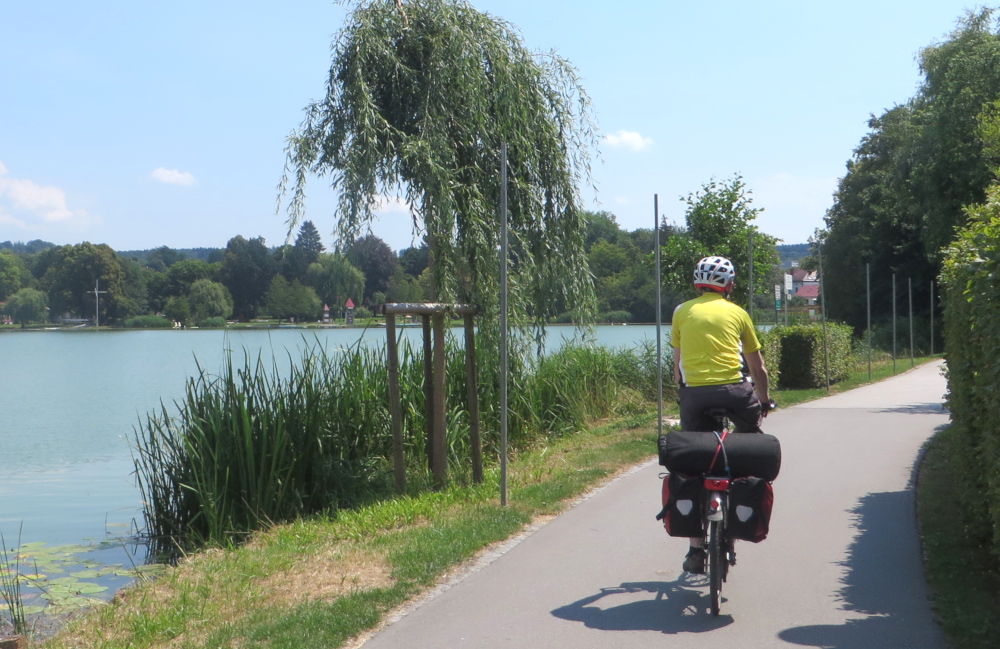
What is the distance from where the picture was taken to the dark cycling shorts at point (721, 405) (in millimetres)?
5891

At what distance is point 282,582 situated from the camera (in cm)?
669

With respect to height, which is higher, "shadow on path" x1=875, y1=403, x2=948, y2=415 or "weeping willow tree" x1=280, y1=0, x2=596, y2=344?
"weeping willow tree" x1=280, y1=0, x2=596, y2=344

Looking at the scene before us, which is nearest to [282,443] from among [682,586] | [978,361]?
[682,586]

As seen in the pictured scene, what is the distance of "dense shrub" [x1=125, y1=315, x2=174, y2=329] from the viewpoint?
145 ft

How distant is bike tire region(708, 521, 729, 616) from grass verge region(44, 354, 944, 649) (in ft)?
5.68

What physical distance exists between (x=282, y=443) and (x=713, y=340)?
5.86 meters

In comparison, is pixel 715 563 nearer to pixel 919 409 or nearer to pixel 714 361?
pixel 714 361

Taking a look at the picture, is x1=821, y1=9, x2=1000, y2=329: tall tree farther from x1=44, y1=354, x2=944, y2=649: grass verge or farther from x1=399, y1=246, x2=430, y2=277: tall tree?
x1=399, y1=246, x2=430, y2=277: tall tree

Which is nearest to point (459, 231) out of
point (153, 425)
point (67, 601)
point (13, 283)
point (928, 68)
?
point (153, 425)

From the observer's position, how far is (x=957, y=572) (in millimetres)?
6168

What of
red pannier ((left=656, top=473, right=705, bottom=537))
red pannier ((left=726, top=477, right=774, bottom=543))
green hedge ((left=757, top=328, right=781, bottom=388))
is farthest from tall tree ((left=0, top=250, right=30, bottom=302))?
red pannier ((left=726, top=477, right=774, bottom=543))

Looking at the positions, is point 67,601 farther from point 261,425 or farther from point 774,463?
point 774,463

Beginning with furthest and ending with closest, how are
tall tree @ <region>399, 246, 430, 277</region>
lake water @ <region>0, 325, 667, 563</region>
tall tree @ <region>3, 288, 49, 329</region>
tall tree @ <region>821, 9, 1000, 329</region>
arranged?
1. tall tree @ <region>3, 288, 49, 329</region>
2. tall tree @ <region>821, 9, 1000, 329</region>
3. lake water @ <region>0, 325, 667, 563</region>
4. tall tree @ <region>399, 246, 430, 277</region>

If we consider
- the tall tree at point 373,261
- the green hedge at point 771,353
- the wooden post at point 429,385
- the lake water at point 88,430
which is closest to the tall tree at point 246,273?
the lake water at point 88,430
